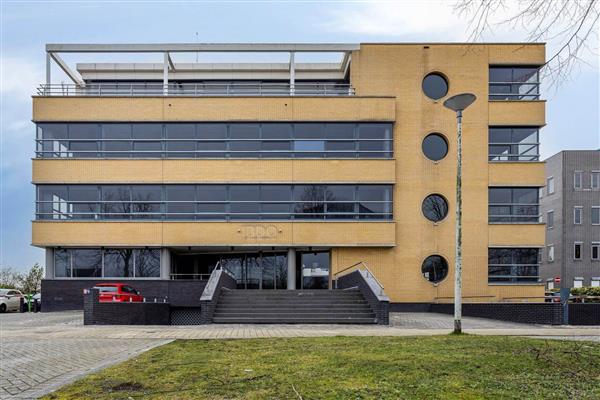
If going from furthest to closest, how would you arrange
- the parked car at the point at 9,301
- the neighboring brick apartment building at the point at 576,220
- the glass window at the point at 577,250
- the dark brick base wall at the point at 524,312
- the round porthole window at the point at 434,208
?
the glass window at the point at 577,250 < the neighboring brick apartment building at the point at 576,220 < the parked car at the point at 9,301 < the round porthole window at the point at 434,208 < the dark brick base wall at the point at 524,312

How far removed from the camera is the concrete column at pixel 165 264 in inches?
1107

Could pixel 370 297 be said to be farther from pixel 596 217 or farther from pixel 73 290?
pixel 596 217

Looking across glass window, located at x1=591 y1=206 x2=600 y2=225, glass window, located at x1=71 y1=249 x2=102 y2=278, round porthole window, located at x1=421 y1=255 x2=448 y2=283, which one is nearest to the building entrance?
glass window, located at x1=71 y1=249 x2=102 y2=278

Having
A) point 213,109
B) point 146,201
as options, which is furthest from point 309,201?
point 146,201

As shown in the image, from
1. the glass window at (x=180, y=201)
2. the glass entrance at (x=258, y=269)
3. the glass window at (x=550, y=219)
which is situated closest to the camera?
the glass window at (x=180, y=201)

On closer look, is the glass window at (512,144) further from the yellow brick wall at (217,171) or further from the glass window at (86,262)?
the glass window at (86,262)

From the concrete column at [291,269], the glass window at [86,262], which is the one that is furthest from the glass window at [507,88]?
the glass window at [86,262]

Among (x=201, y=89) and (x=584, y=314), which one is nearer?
(x=584, y=314)

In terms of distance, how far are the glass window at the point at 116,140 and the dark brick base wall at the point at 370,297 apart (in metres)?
13.1

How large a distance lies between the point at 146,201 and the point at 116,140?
354 centimetres

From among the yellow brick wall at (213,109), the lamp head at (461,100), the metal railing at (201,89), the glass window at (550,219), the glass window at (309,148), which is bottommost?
the glass window at (550,219)

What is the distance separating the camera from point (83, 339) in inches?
593

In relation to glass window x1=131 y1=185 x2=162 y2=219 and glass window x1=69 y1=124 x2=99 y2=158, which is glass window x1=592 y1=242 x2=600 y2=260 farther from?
glass window x1=69 y1=124 x2=99 y2=158

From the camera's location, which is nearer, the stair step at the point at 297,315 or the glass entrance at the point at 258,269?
the stair step at the point at 297,315
